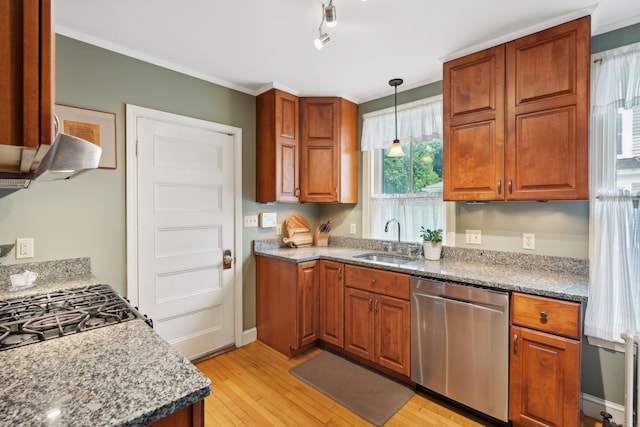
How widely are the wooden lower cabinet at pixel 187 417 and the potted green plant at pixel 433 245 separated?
215 cm

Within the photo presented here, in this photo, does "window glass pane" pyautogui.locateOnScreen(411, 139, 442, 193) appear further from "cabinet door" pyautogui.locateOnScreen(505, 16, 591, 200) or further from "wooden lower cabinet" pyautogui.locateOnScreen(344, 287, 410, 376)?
"wooden lower cabinet" pyautogui.locateOnScreen(344, 287, 410, 376)

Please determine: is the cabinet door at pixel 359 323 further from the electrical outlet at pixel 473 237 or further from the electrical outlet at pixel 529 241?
the electrical outlet at pixel 529 241

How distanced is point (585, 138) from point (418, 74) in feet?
4.47

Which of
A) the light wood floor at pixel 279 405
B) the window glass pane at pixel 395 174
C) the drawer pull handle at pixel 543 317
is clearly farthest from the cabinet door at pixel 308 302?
the drawer pull handle at pixel 543 317

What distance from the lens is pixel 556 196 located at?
1.85 m

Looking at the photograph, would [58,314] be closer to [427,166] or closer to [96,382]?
[96,382]

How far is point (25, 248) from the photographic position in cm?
186

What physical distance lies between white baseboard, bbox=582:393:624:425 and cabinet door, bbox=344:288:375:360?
1.38 m

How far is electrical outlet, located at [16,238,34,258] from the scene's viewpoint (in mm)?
1843

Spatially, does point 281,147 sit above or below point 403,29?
below

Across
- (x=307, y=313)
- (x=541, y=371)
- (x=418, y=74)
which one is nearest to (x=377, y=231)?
(x=307, y=313)

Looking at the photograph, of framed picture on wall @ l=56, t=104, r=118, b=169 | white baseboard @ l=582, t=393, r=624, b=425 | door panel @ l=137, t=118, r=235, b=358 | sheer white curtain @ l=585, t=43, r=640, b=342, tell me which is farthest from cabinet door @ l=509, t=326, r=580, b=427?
framed picture on wall @ l=56, t=104, r=118, b=169

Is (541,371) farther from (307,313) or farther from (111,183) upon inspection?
(111,183)

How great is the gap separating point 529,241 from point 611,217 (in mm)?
468
